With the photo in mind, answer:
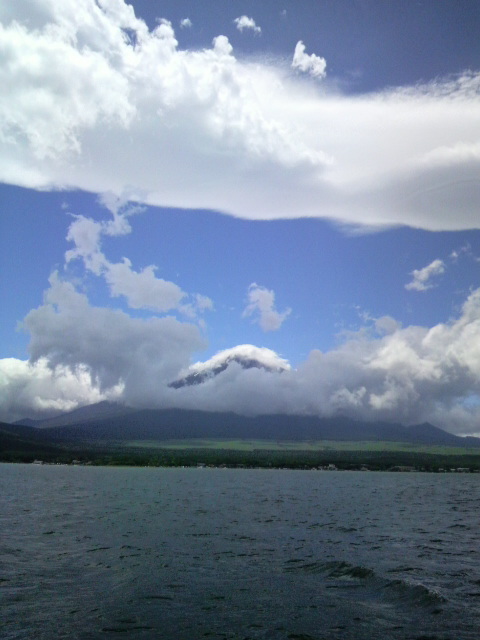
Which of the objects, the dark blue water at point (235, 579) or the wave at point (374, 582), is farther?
the wave at point (374, 582)

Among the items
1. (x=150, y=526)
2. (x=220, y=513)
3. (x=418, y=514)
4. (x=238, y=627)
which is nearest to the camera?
(x=238, y=627)

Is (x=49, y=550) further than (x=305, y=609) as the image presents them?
Yes

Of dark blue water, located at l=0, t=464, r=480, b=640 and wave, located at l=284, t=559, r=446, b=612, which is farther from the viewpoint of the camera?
wave, located at l=284, t=559, r=446, b=612

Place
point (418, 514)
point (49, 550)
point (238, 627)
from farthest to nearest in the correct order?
point (418, 514) → point (49, 550) → point (238, 627)

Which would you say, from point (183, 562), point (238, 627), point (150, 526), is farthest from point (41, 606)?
point (150, 526)

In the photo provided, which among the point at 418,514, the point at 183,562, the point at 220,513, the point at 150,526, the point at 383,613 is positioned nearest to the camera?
the point at 383,613

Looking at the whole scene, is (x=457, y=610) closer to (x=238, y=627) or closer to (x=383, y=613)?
(x=383, y=613)

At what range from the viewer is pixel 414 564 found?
4062 centimetres

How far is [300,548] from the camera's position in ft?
152

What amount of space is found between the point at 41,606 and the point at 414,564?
2809 centimetres

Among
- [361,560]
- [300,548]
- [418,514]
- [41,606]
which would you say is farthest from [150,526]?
[418,514]

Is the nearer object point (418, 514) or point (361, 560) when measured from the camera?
point (361, 560)

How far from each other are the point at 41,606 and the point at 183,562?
13.9 metres

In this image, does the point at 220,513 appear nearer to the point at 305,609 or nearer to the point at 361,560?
the point at 361,560
